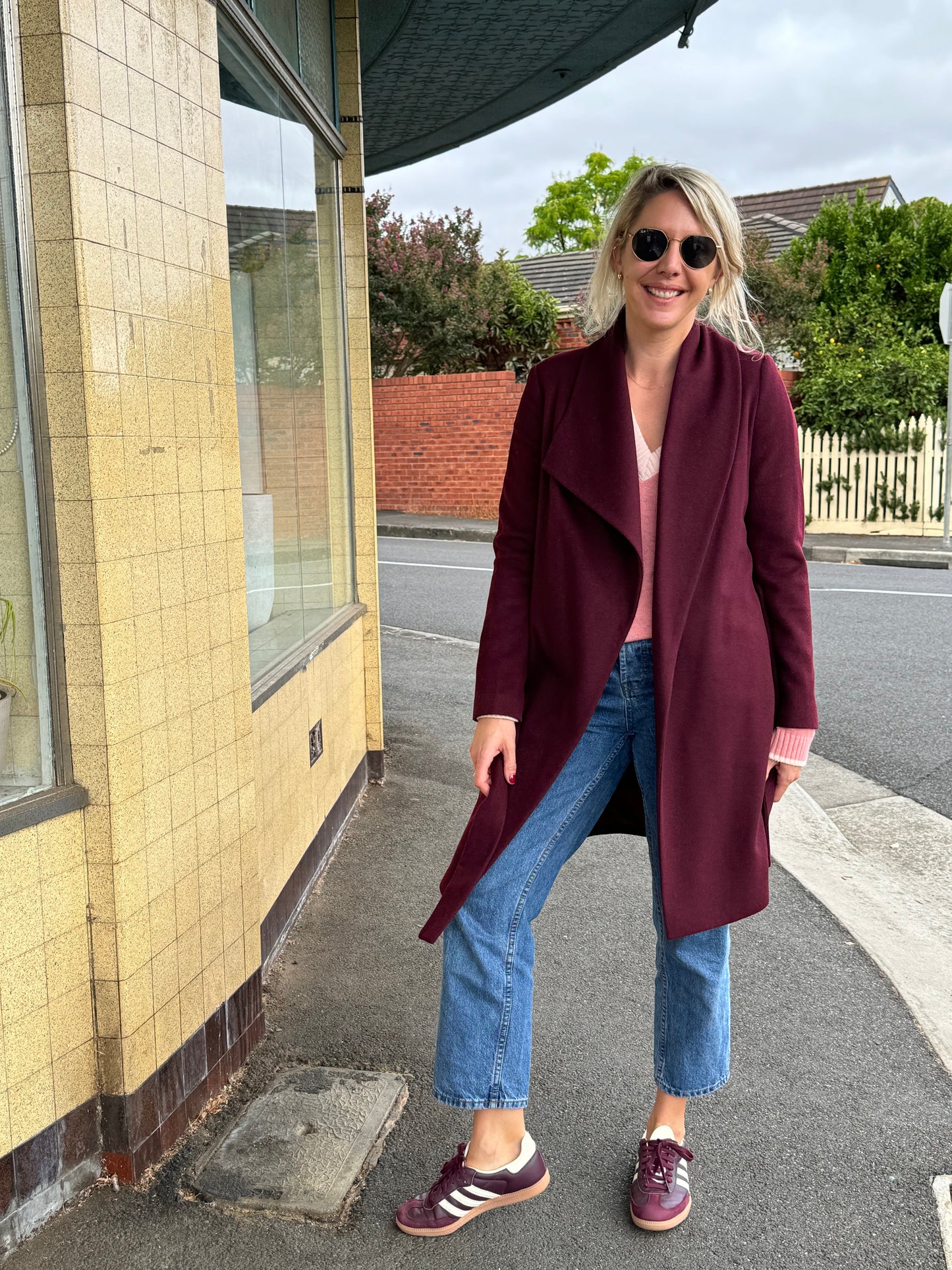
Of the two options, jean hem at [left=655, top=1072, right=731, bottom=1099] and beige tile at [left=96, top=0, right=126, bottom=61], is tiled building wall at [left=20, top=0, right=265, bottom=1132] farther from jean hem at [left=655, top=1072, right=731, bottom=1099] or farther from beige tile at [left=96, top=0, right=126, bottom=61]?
jean hem at [left=655, top=1072, right=731, bottom=1099]

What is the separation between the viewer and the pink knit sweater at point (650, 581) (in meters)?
2.37

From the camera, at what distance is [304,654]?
4137 millimetres

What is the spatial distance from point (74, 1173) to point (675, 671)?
157 cm

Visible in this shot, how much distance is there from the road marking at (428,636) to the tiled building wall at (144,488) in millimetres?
6315

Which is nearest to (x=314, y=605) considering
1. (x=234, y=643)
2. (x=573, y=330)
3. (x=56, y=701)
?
(x=234, y=643)

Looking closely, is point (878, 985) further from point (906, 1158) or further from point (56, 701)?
point (56, 701)

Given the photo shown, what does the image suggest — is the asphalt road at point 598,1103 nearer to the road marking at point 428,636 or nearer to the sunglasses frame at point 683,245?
the sunglasses frame at point 683,245

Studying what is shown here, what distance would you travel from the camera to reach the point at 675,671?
2.34m

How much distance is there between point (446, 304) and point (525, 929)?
63.7 feet

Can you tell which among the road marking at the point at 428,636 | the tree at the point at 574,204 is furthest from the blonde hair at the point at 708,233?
the tree at the point at 574,204

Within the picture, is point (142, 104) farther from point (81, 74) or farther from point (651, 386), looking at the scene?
point (651, 386)

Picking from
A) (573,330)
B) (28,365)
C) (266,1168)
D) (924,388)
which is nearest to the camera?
(28,365)

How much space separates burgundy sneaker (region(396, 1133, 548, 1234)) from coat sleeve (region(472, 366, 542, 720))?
0.93m

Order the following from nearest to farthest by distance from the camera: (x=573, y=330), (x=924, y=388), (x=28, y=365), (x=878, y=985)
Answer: (x=28, y=365) < (x=878, y=985) < (x=924, y=388) < (x=573, y=330)
